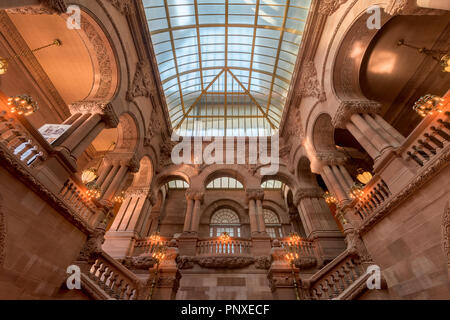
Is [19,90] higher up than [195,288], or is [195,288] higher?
[19,90]

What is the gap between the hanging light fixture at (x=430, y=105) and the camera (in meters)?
4.38

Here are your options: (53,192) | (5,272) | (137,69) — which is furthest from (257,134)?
(5,272)

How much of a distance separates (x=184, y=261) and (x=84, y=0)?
34.1 ft

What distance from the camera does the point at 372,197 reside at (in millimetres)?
6227

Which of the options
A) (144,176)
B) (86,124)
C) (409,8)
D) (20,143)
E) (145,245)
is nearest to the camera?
(20,143)

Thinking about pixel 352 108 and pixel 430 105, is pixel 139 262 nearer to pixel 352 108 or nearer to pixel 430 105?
pixel 352 108

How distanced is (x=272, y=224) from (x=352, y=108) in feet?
35.9

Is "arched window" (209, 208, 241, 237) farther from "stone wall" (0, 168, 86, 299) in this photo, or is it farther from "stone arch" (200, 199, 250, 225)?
"stone wall" (0, 168, 86, 299)

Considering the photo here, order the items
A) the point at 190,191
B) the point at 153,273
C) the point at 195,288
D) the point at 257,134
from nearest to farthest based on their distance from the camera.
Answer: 1. the point at 153,273
2. the point at 195,288
3. the point at 190,191
4. the point at 257,134

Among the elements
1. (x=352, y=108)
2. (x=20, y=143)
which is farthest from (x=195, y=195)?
(x=352, y=108)

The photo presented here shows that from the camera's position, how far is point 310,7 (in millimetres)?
9477

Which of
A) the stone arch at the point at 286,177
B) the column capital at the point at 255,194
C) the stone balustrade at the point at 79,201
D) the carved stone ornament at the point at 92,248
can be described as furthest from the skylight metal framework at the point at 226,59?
the carved stone ornament at the point at 92,248
